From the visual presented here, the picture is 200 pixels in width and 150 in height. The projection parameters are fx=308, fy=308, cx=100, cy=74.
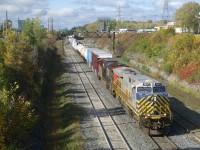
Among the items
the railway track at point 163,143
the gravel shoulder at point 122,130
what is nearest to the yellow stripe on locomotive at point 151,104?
the railway track at point 163,143

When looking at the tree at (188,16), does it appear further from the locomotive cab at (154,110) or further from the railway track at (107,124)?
the locomotive cab at (154,110)

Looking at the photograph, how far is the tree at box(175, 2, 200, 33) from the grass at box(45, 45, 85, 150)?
63299mm

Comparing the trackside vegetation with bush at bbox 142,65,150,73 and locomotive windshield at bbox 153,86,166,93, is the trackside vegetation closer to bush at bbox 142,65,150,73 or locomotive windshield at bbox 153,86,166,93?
locomotive windshield at bbox 153,86,166,93

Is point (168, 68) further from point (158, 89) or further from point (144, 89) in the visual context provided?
point (144, 89)

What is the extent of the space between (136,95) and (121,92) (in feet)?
17.3

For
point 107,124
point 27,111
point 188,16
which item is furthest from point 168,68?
point 188,16

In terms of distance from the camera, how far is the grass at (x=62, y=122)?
18.9 meters

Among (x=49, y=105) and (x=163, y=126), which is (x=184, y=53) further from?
(x=163, y=126)

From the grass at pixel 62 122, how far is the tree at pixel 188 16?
63.3 m

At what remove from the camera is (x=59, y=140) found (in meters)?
19.8

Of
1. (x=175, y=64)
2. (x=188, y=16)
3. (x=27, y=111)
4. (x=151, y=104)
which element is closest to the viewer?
(x=27, y=111)

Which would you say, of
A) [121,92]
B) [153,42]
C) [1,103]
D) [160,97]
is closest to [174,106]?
[121,92]

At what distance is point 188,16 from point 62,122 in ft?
248

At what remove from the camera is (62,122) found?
23.4 metres
